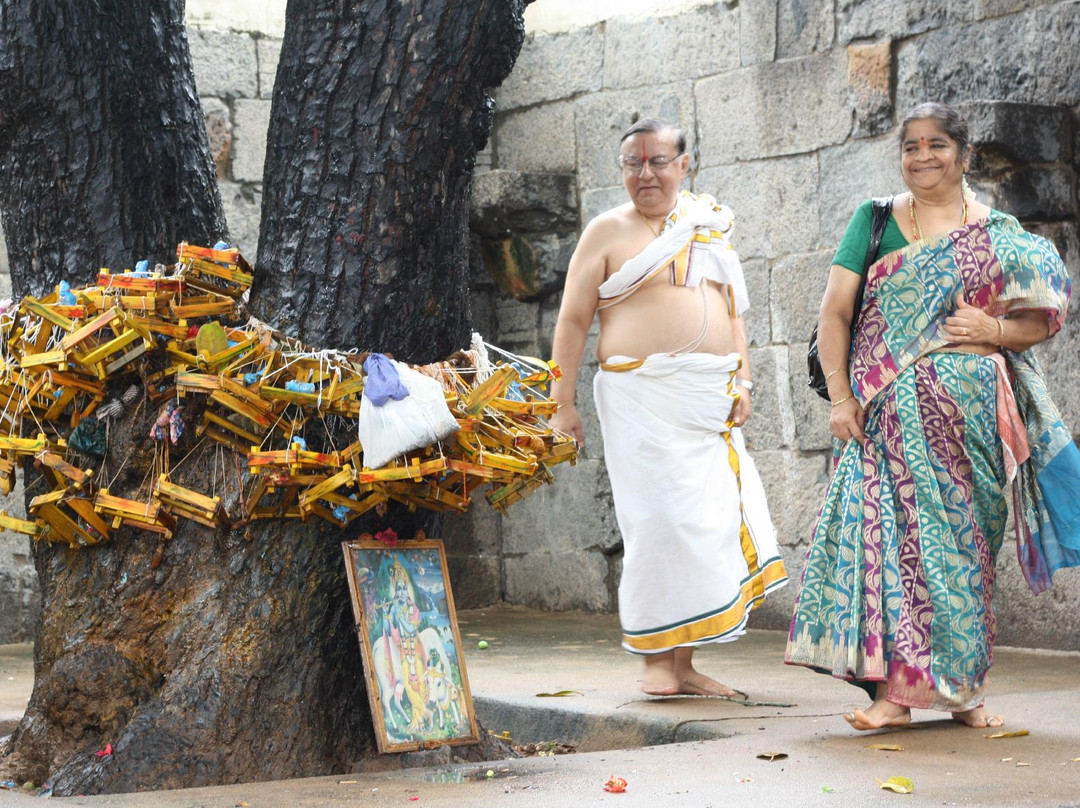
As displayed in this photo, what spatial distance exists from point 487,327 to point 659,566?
3671 mm

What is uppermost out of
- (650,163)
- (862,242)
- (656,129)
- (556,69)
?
(556,69)

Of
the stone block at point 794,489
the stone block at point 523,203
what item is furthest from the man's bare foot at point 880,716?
the stone block at point 523,203

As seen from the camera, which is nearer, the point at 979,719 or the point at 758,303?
the point at 979,719

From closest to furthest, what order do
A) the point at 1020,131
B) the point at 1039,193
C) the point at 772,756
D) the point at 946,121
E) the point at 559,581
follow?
1. the point at 772,756
2. the point at 946,121
3. the point at 1020,131
4. the point at 1039,193
5. the point at 559,581

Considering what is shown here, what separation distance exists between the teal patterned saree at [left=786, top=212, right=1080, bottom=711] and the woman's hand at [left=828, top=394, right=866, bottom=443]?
0.02 m

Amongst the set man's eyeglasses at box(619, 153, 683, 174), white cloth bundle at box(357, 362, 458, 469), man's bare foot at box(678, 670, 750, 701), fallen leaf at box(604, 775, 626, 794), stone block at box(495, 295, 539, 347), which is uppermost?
man's eyeglasses at box(619, 153, 683, 174)

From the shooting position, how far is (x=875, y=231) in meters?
4.16

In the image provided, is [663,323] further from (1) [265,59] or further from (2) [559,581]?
Result: (1) [265,59]

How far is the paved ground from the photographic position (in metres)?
3.16

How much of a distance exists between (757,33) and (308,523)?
13.8 feet

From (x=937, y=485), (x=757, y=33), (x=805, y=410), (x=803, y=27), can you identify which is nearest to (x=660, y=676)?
(x=937, y=485)

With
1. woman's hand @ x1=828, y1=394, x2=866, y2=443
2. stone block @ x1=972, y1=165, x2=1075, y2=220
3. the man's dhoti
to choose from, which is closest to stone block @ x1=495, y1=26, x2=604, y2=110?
stone block @ x1=972, y1=165, x2=1075, y2=220

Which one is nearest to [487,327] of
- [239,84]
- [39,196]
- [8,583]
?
[239,84]

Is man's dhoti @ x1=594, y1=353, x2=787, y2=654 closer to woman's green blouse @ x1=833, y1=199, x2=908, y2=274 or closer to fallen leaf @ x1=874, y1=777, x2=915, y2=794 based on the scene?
woman's green blouse @ x1=833, y1=199, x2=908, y2=274
